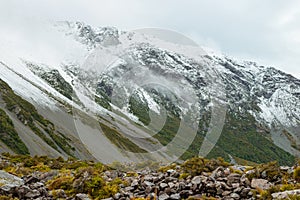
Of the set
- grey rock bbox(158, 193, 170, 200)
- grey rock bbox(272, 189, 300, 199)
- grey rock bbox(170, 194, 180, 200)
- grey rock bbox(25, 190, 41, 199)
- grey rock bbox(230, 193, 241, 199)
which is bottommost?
grey rock bbox(25, 190, 41, 199)

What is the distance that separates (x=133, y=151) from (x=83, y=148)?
→ 27825 millimetres

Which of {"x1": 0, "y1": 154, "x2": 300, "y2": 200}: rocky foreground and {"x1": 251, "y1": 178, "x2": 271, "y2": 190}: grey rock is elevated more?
{"x1": 251, "y1": 178, "x2": 271, "y2": 190}: grey rock

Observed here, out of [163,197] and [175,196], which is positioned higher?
[175,196]

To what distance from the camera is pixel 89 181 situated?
17328 mm

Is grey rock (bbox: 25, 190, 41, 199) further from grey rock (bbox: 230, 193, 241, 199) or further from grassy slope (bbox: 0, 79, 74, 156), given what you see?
grassy slope (bbox: 0, 79, 74, 156)

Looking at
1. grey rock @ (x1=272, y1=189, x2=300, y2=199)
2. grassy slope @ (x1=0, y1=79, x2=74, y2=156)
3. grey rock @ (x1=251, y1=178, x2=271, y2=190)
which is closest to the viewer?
grey rock @ (x1=272, y1=189, x2=300, y2=199)

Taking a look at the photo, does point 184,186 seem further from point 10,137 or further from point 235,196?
point 10,137

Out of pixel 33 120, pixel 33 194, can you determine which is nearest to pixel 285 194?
pixel 33 194

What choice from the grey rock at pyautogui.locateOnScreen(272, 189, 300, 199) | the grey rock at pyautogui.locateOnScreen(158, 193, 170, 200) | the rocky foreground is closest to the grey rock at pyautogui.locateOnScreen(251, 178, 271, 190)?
the rocky foreground

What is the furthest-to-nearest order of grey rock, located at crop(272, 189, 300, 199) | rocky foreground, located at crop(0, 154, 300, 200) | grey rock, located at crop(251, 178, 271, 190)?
1. grey rock, located at crop(251, 178, 271, 190)
2. rocky foreground, located at crop(0, 154, 300, 200)
3. grey rock, located at crop(272, 189, 300, 199)

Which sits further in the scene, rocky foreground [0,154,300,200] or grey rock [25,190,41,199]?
grey rock [25,190,41,199]

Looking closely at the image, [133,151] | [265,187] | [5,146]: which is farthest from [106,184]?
[133,151]

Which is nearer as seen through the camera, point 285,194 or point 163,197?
point 285,194

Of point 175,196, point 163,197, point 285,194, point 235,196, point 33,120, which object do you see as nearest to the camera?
point 285,194
